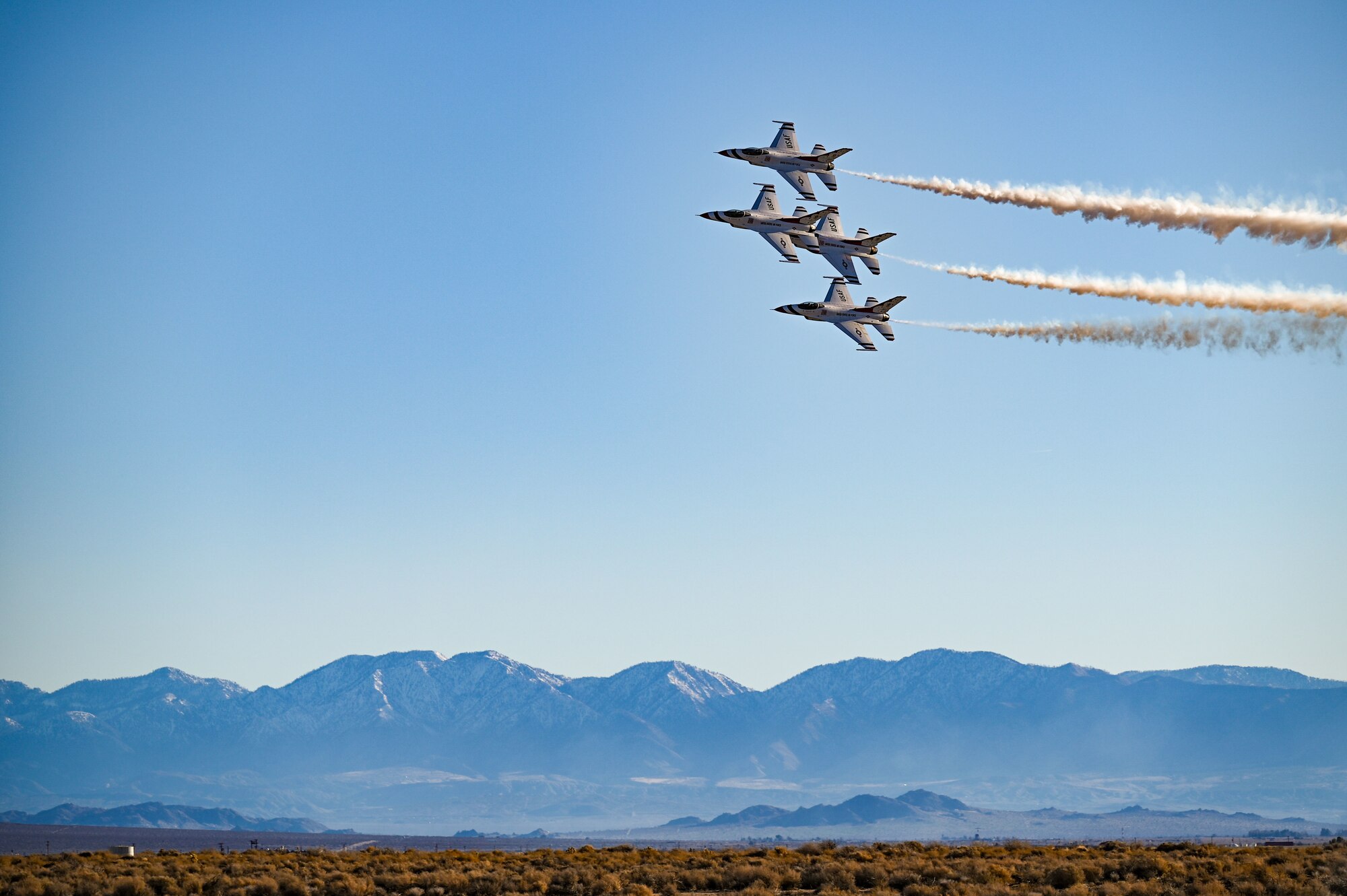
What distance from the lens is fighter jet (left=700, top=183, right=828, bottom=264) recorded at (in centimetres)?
10225

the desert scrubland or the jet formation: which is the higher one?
the jet formation

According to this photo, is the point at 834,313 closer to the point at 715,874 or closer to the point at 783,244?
the point at 783,244

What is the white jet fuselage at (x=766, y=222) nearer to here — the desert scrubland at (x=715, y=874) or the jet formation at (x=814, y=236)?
the jet formation at (x=814, y=236)

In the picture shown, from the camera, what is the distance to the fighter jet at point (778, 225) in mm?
102250

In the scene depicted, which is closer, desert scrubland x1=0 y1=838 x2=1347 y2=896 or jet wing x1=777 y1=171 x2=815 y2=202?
desert scrubland x1=0 y1=838 x2=1347 y2=896

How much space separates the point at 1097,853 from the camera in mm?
77562

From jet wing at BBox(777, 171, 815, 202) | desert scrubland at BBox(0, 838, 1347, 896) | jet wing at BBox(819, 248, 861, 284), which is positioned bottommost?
desert scrubland at BBox(0, 838, 1347, 896)

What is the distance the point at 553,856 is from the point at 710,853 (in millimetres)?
9677

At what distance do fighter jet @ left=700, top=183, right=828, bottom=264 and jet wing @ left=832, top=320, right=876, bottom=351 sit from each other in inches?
266

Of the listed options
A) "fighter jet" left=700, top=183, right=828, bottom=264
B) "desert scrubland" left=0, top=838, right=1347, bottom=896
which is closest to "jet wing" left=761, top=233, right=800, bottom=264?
"fighter jet" left=700, top=183, right=828, bottom=264

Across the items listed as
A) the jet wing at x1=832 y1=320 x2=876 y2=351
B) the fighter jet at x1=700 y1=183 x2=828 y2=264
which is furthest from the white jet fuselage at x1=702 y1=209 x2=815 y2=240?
the jet wing at x1=832 y1=320 x2=876 y2=351

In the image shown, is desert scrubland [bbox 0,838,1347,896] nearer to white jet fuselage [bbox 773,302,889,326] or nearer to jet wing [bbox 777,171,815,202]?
white jet fuselage [bbox 773,302,889,326]

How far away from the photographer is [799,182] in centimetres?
10225

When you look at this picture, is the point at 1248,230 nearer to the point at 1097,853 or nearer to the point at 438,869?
the point at 1097,853
